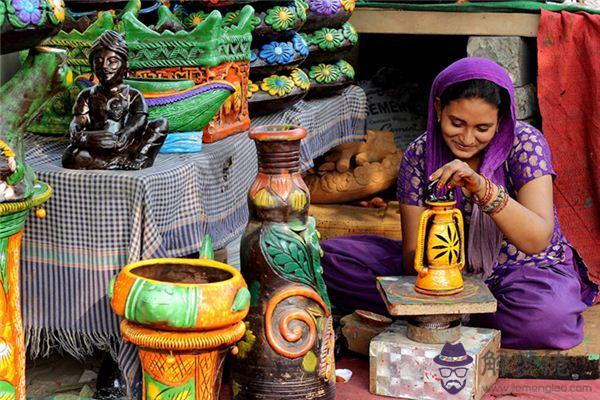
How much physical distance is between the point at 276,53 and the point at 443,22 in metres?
1.31

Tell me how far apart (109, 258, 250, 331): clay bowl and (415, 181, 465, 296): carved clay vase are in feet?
2.82

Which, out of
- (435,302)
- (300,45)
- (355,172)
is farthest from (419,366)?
(355,172)

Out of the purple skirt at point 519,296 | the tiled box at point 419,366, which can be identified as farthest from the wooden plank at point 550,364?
the tiled box at point 419,366

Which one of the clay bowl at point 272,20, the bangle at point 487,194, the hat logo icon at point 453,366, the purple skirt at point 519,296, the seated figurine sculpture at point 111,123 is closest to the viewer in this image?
the seated figurine sculpture at point 111,123

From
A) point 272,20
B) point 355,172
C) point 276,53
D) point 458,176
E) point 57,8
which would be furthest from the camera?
point 355,172

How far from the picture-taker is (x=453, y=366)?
11.7 feet

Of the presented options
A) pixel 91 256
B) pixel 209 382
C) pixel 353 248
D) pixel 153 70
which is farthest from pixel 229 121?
pixel 209 382

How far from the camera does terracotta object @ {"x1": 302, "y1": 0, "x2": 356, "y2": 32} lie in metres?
5.29

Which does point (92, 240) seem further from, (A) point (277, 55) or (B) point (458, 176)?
(A) point (277, 55)

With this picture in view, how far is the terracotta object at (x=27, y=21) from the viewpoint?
2693 mm

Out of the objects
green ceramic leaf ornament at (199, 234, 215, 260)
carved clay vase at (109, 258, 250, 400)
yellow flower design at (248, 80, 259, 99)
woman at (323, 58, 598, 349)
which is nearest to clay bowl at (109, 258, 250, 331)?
carved clay vase at (109, 258, 250, 400)

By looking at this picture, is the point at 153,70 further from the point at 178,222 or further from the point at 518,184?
the point at 518,184

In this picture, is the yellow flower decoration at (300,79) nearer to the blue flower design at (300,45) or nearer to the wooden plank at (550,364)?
the blue flower design at (300,45)

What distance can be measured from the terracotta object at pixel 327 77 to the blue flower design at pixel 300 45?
0.40 m
